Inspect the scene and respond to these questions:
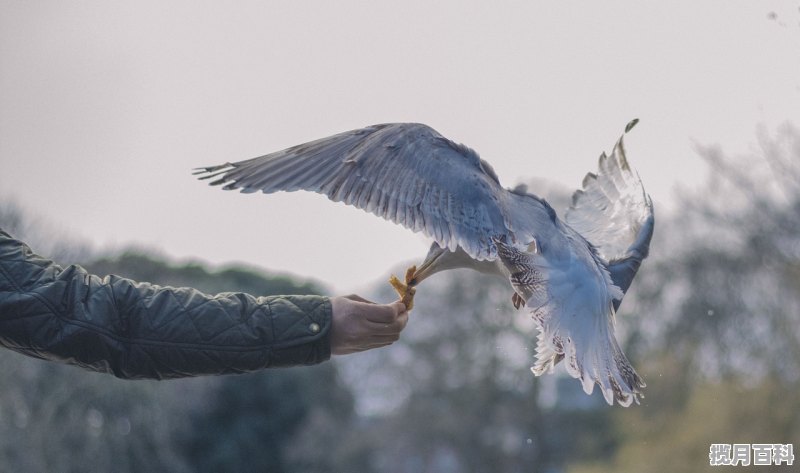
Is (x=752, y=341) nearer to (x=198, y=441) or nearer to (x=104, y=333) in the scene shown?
(x=198, y=441)

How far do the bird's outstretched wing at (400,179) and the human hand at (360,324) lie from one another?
0.55 m

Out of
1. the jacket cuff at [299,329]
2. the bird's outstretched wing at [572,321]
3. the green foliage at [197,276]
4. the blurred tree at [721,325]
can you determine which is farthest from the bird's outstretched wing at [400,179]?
the green foliage at [197,276]

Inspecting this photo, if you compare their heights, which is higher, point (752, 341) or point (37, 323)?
point (37, 323)

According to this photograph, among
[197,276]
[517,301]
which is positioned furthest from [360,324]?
[197,276]

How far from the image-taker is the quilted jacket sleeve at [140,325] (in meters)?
1.86

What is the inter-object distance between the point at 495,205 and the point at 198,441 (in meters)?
19.4

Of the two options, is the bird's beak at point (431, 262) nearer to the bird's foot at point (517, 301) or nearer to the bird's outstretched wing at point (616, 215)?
the bird's foot at point (517, 301)

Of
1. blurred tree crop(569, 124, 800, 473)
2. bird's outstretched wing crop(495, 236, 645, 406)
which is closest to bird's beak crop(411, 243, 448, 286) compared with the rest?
bird's outstretched wing crop(495, 236, 645, 406)

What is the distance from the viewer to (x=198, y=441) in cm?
2138

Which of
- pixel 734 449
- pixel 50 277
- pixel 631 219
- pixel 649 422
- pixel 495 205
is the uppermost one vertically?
pixel 50 277

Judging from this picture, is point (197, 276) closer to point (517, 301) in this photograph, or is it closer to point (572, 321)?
point (517, 301)

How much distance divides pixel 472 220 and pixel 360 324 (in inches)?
30.9

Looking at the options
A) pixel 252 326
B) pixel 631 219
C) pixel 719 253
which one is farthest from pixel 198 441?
pixel 252 326

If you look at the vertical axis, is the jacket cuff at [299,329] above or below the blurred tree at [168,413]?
above
